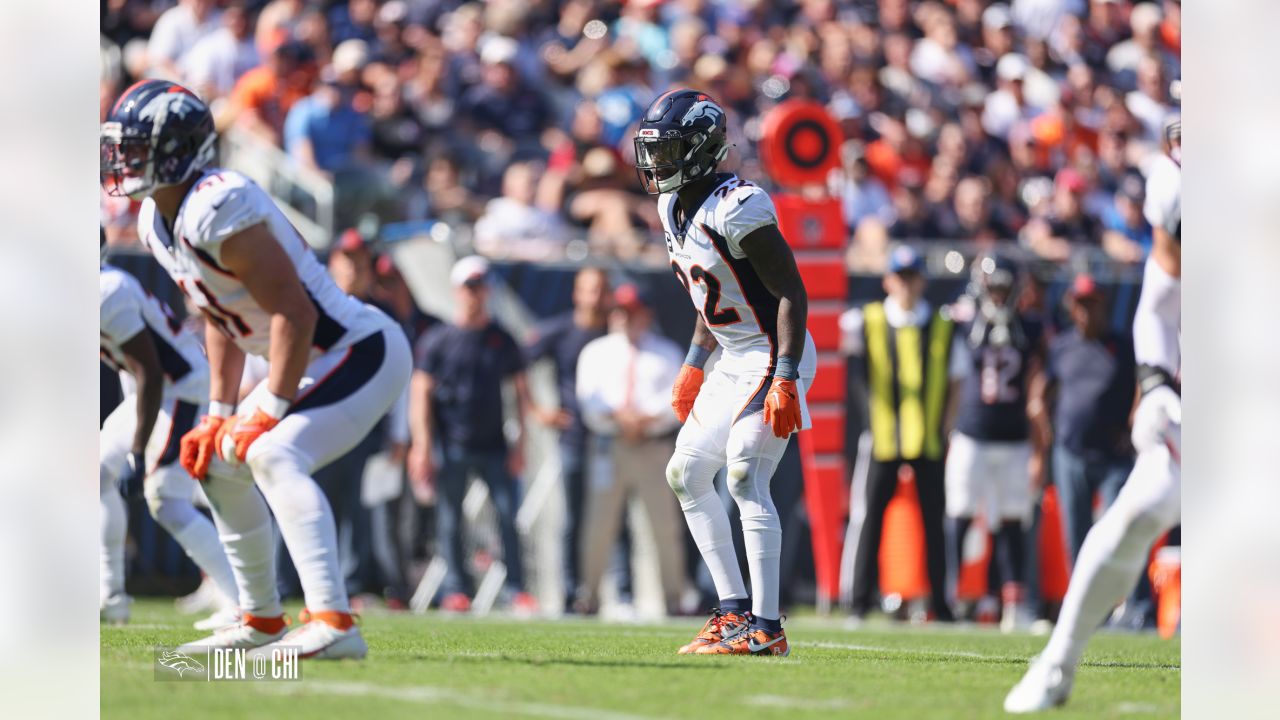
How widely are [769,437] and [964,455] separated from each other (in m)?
5.32

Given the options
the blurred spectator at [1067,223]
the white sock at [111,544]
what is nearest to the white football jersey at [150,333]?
the white sock at [111,544]

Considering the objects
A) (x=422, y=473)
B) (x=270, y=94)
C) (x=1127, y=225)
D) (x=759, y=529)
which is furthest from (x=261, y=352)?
(x=1127, y=225)

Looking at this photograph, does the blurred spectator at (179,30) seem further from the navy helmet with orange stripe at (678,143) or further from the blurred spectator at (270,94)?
the navy helmet with orange stripe at (678,143)

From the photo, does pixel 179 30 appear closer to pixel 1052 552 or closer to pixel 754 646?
pixel 1052 552

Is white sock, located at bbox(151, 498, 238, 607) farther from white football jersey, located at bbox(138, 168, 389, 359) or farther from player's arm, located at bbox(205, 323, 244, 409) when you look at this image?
white football jersey, located at bbox(138, 168, 389, 359)

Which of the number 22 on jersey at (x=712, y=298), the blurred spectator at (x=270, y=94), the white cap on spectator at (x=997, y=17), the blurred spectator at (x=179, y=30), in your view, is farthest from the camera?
the white cap on spectator at (x=997, y=17)

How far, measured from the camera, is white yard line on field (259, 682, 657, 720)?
17.2 feet

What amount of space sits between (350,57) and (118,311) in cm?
671

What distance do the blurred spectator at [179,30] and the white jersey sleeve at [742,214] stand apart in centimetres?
854

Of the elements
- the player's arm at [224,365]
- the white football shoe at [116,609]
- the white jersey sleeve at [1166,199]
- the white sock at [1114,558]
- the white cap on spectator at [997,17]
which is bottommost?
the white football shoe at [116,609]

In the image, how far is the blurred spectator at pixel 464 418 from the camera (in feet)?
39.6

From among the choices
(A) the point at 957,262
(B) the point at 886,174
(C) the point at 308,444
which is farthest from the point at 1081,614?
(B) the point at 886,174
